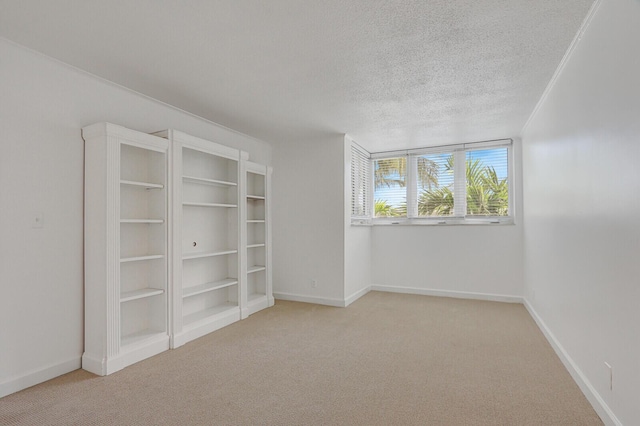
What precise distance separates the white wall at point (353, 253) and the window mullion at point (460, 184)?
155 centimetres

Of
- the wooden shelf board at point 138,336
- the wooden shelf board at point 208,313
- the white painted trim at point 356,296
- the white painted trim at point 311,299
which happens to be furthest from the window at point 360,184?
the wooden shelf board at point 138,336

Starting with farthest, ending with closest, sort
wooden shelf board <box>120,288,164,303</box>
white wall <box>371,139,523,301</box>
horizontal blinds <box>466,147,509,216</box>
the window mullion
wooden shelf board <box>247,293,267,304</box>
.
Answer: the window mullion
horizontal blinds <box>466,147,509,216</box>
white wall <box>371,139,523,301</box>
wooden shelf board <box>247,293,267,304</box>
wooden shelf board <box>120,288,164,303</box>

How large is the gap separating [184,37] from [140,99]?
1.37 metres

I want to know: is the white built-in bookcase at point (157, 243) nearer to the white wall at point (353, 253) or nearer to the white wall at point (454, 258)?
the white wall at point (353, 253)

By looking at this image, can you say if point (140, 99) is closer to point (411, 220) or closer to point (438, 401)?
point (438, 401)

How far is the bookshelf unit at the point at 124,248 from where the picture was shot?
8.98ft

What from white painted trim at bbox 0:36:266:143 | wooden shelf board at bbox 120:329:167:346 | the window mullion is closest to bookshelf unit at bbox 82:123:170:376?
wooden shelf board at bbox 120:329:167:346

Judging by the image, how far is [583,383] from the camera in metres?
2.37

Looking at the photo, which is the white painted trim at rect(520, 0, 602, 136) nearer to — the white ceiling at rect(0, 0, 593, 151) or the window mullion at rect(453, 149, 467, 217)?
the white ceiling at rect(0, 0, 593, 151)

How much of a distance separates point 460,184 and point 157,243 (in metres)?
4.65

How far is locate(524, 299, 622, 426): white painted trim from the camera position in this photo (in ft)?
6.44

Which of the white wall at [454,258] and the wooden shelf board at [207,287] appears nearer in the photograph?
the wooden shelf board at [207,287]

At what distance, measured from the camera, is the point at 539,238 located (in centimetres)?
381

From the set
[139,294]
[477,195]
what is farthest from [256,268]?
[477,195]
